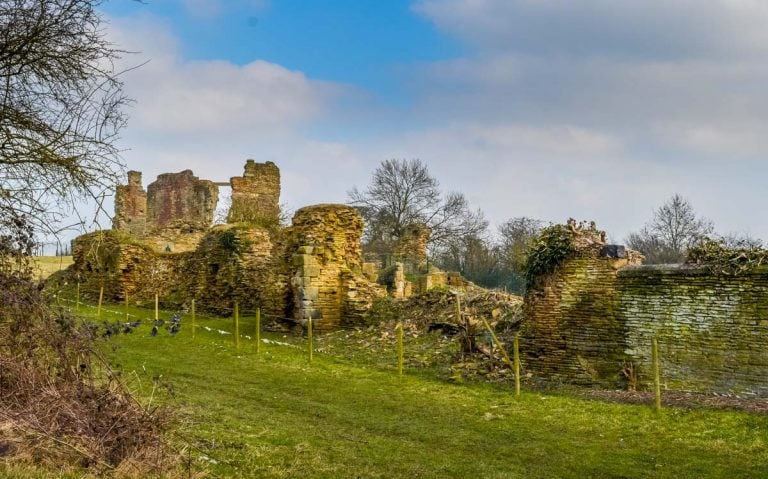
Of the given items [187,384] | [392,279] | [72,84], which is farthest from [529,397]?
[392,279]

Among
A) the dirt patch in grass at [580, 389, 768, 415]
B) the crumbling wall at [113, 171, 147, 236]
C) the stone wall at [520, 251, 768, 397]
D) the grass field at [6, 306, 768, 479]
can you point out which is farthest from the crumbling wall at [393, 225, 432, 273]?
the dirt patch in grass at [580, 389, 768, 415]

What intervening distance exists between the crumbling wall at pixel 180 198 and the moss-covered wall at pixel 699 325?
96.4 ft

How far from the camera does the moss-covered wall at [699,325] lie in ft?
39.1

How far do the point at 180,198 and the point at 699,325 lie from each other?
3429cm

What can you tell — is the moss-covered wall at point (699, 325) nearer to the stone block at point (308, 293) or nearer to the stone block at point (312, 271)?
the stone block at point (308, 293)

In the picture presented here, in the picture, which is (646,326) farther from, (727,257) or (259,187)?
(259,187)

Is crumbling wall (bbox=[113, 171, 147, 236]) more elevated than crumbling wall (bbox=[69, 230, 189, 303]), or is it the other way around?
crumbling wall (bbox=[113, 171, 147, 236])

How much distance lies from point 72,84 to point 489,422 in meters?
6.96

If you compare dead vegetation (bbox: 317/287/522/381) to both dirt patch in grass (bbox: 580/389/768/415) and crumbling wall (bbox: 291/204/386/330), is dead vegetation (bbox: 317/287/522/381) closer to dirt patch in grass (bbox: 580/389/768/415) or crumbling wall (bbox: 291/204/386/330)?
crumbling wall (bbox: 291/204/386/330)

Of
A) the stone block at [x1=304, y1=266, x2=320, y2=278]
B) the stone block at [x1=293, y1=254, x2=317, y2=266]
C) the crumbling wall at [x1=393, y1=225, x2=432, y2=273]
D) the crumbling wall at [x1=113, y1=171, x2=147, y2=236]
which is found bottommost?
the stone block at [x1=304, y1=266, x2=320, y2=278]

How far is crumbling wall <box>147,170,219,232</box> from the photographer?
4028 cm

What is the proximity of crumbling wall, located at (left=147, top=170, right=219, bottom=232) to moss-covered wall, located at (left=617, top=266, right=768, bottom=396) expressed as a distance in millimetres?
29391

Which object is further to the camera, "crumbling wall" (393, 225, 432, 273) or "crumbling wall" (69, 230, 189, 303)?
"crumbling wall" (393, 225, 432, 273)

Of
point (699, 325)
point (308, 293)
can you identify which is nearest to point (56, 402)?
point (699, 325)
